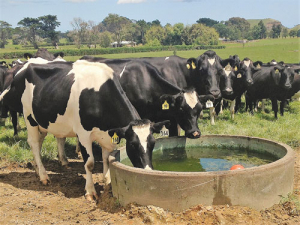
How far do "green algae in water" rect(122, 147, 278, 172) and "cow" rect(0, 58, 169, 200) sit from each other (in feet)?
2.38

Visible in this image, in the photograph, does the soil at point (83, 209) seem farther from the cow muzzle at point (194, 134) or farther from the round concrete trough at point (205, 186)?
the cow muzzle at point (194, 134)

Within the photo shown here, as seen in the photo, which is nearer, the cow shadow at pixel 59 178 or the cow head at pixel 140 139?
the cow head at pixel 140 139

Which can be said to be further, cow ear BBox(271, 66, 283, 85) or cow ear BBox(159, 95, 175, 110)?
cow ear BBox(271, 66, 283, 85)

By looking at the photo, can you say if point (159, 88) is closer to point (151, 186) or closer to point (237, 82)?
point (151, 186)

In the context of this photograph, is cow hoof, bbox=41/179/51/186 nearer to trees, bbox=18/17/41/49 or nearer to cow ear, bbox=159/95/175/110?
cow ear, bbox=159/95/175/110

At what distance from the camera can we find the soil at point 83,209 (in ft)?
14.7

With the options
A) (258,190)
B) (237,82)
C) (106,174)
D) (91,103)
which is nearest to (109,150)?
(106,174)

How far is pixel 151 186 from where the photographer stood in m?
4.59

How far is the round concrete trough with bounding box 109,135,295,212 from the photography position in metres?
4.48

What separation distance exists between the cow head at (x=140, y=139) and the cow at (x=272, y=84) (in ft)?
28.2

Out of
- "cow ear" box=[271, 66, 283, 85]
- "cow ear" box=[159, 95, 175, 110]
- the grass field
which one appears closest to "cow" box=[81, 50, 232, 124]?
the grass field

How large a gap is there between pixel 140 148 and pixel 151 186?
0.67 metres

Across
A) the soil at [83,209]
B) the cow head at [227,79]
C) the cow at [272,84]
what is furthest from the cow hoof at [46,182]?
the cow at [272,84]

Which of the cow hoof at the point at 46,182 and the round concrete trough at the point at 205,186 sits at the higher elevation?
the round concrete trough at the point at 205,186
